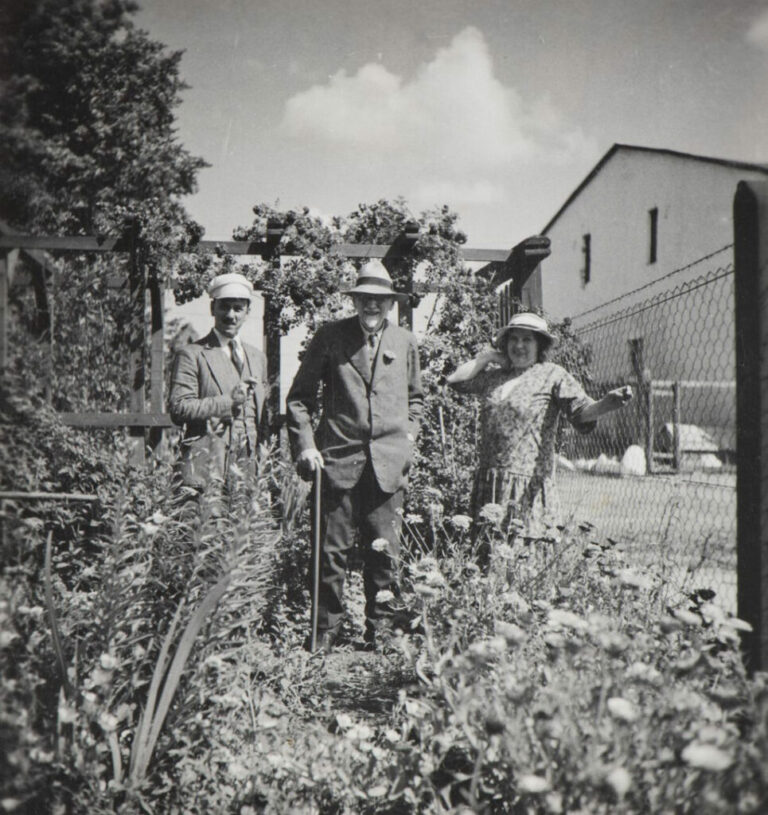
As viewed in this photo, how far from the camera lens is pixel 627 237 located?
1992cm

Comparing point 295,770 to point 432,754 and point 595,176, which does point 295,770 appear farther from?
point 595,176

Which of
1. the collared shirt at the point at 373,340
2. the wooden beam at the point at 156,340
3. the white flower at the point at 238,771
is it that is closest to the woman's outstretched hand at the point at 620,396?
the collared shirt at the point at 373,340

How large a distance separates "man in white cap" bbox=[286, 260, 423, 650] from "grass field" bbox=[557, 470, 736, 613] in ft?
2.94

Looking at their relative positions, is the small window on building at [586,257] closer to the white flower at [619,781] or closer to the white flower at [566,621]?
the white flower at [566,621]

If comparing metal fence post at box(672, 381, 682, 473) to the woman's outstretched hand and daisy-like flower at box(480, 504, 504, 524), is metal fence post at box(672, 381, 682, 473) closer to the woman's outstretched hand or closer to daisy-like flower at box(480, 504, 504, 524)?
the woman's outstretched hand

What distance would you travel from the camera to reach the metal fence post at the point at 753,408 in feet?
6.54

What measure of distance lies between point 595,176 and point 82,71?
55.4ft

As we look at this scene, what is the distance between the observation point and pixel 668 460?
11.4m

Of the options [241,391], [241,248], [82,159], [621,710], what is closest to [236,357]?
[241,391]

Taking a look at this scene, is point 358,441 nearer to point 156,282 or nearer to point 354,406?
point 354,406

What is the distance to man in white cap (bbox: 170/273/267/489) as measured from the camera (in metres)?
3.47

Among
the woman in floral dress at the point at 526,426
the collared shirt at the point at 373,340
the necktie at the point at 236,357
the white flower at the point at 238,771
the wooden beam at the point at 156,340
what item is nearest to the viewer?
the white flower at the point at 238,771

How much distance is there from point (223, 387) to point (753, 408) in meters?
2.51

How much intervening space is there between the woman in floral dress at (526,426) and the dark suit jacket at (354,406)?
41 cm
